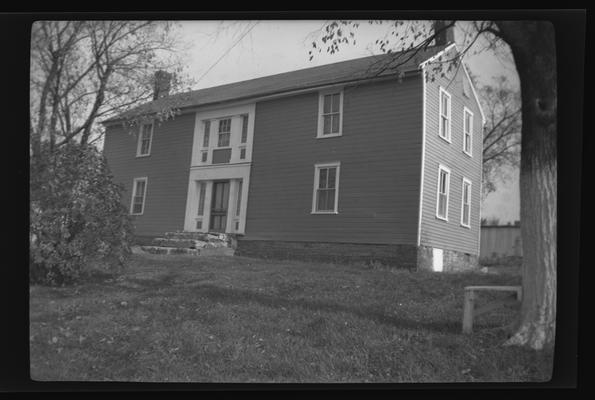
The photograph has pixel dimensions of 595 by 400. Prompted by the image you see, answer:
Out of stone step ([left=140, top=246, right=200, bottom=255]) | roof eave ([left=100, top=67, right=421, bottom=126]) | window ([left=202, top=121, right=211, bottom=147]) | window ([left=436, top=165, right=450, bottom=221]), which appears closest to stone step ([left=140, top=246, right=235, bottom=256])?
stone step ([left=140, top=246, right=200, bottom=255])

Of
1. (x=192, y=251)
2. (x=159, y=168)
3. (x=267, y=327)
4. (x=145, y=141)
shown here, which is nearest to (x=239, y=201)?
(x=192, y=251)

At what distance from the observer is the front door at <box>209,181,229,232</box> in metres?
4.55

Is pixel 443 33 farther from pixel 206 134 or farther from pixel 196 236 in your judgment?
pixel 196 236

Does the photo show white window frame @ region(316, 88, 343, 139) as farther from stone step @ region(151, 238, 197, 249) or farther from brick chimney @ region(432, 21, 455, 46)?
stone step @ region(151, 238, 197, 249)

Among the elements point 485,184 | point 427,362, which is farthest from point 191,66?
point 427,362

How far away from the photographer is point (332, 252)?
4.39m

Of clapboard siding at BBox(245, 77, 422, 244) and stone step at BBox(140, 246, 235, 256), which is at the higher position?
clapboard siding at BBox(245, 77, 422, 244)

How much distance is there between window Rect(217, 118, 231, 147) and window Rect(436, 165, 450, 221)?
2019mm

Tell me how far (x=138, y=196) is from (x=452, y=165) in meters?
2.94

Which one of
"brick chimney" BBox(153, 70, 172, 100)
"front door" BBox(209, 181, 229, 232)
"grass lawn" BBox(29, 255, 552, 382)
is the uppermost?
"brick chimney" BBox(153, 70, 172, 100)

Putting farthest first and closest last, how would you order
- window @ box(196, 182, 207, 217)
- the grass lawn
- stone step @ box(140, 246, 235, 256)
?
window @ box(196, 182, 207, 217)
stone step @ box(140, 246, 235, 256)
the grass lawn

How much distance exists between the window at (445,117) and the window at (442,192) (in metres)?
0.29

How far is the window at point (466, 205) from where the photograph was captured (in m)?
4.43

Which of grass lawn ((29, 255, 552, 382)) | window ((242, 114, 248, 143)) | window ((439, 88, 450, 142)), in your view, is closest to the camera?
grass lawn ((29, 255, 552, 382))
